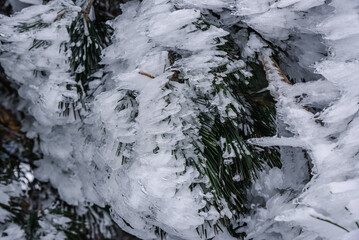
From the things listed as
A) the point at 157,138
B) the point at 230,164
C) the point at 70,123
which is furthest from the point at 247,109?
the point at 70,123

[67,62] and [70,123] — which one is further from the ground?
[67,62]

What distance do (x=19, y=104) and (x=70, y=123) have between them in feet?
1.55

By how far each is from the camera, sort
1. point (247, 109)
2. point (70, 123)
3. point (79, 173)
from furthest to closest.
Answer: point (79, 173), point (70, 123), point (247, 109)

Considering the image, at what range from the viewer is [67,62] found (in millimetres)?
818

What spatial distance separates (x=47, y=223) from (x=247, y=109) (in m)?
0.90

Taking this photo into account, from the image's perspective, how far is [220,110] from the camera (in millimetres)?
651

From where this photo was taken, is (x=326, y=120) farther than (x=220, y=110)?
No

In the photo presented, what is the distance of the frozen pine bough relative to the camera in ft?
1.73

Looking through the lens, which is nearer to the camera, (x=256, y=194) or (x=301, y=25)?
(x=301, y=25)

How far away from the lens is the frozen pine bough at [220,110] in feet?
Answer: 1.73

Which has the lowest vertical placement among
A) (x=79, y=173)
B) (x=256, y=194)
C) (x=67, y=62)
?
(x=79, y=173)

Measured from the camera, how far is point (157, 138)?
62 centimetres

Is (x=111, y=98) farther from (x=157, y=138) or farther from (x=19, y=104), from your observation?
(x=19, y=104)

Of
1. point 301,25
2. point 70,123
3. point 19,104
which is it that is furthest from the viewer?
point 19,104
